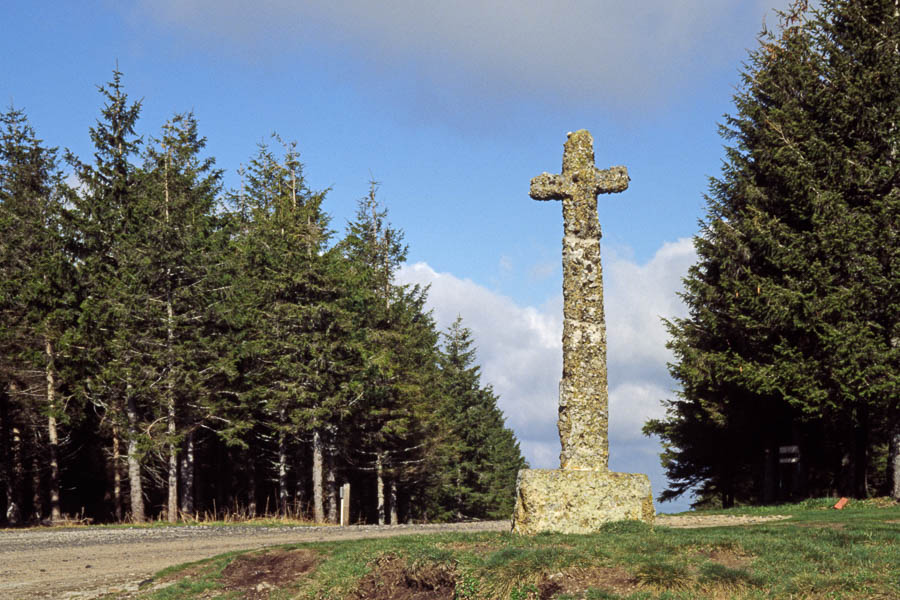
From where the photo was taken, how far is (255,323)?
109 feet

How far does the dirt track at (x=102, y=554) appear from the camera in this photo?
1180 centimetres

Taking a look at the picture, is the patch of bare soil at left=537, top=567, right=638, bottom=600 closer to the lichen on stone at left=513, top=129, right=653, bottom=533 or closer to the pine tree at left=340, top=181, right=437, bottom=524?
the lichen on stone at left=513, top=129, right=653, bottom=533

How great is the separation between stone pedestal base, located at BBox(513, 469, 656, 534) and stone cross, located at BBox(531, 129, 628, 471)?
35 cm

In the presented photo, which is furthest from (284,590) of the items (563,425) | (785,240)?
Result: (785,240)

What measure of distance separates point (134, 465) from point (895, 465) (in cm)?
2586

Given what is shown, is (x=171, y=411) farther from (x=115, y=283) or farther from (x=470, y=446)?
(x=470, y=446)

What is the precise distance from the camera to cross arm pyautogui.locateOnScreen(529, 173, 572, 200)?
45.7 feet

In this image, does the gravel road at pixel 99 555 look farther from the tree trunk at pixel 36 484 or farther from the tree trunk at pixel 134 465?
the tree trunk at pixel 36 484

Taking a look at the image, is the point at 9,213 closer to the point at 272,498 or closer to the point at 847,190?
the point at 272,498

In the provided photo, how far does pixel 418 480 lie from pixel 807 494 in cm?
2338

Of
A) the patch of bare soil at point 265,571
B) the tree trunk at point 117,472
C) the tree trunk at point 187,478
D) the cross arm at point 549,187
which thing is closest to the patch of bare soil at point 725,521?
the cross arm at point 549,187

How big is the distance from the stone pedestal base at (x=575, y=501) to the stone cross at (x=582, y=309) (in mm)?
355

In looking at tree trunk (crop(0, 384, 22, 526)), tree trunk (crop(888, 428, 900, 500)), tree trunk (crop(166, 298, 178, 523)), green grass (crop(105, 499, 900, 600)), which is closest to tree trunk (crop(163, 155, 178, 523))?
tree trunk (crop(166, 298, 178, 523))

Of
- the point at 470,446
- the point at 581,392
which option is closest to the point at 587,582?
the point at 581,392
